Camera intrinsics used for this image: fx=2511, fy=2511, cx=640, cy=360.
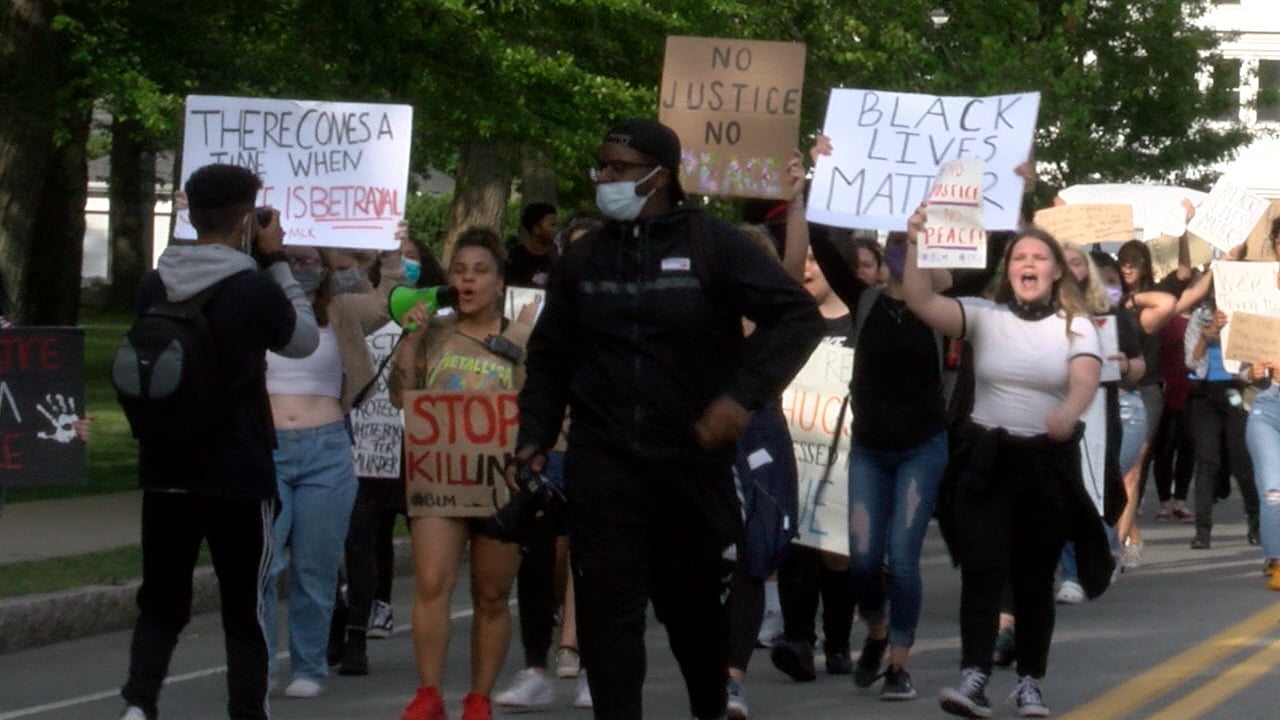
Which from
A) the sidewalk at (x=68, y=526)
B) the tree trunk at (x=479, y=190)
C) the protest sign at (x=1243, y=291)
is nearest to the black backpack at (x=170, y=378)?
the sidewalk at (x=68, y=526)

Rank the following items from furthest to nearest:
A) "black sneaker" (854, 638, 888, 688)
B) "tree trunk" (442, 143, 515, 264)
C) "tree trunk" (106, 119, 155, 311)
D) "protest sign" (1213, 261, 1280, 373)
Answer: "tree trunk" (106, 119, 155, 311) → "tree trunk" (442, 143, 515, 264) → "protest sign" (1213, 261, 1280, 373) → "black sneaker" (854, 638, 888, 688)

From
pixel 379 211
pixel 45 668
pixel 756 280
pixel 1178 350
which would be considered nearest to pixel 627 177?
pixel 756 280

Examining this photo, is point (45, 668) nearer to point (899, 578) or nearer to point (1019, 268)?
point (899, 578)

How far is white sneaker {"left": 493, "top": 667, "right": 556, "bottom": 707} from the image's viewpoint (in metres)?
8.98

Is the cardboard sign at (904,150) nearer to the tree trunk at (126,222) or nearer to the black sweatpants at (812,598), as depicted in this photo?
the black sweatpants at (812,598)

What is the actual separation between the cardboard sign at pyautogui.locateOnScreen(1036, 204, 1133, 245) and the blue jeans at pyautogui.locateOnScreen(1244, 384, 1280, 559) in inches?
48.0

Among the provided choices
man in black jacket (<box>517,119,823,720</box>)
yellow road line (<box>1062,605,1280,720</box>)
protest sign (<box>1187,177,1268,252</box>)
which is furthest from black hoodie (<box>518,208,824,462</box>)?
A: protest sign (<box>1187,177,1268,252</box>)

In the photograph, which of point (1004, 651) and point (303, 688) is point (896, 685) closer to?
point (1004, 651)

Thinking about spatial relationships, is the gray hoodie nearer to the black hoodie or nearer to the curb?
the black hoodie

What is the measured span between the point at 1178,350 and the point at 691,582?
10.5 metres

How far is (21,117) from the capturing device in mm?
18688

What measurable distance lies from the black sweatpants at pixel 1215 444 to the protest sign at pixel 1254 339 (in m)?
1.63

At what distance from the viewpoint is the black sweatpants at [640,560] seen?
664 cm

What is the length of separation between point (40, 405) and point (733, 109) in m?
3.10
